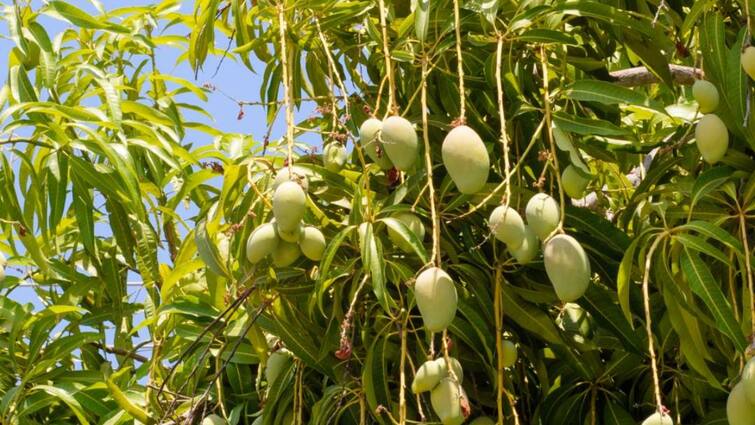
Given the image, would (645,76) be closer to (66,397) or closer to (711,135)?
(711,135)

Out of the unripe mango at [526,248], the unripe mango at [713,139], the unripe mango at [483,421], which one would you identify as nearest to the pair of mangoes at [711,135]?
the unripe mango at [713,139]

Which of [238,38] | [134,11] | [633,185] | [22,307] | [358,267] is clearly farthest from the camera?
[134,11]

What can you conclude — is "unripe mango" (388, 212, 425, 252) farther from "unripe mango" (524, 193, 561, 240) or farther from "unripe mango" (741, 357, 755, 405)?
"unripe mango" (741, 357, 755, 405)

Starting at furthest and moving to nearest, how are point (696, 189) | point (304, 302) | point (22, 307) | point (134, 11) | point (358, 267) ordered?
1. point (134, 11)
2. point (22, 307)
3. point (304, 302)
4. point (358, 267)
5. point (696, 189)

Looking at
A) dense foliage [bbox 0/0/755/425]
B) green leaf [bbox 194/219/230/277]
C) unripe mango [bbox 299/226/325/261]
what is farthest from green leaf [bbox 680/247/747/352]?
green leaf [bbox 194/219/230/277]

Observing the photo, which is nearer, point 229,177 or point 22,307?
point 229,177

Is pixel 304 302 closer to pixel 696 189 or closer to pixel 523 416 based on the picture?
pixel 523 416

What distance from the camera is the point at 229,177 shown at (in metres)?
1.85

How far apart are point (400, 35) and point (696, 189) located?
45cm

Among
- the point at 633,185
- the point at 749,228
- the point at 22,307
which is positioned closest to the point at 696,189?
the point at 749,228

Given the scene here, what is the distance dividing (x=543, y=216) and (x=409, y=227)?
20cm

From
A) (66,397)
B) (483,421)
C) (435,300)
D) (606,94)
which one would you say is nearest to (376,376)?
(483,421)

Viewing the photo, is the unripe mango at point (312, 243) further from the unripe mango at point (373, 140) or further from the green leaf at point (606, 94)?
the green leaf at point (606, 94)

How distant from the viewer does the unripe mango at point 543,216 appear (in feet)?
4.94
